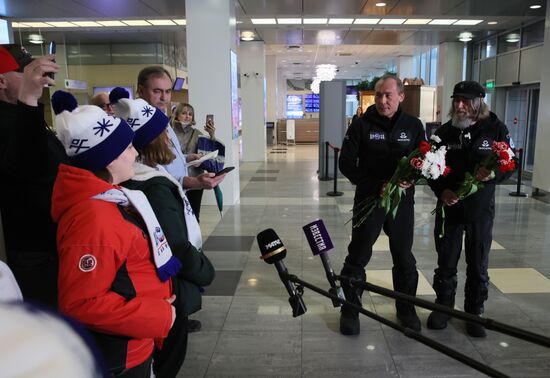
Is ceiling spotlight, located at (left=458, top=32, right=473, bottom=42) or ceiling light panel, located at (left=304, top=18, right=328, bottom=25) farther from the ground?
ceiling light panel, located at (left=304, top=18, right=328, bottom=25)

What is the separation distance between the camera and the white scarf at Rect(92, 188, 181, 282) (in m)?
1.35

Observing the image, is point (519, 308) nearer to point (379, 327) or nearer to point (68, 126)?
point (379, 327)

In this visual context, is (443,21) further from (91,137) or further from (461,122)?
(91,137)

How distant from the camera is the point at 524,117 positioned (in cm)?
1088

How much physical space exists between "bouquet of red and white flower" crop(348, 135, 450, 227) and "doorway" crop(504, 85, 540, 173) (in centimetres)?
905

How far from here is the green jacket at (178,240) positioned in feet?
5.22

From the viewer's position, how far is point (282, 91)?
30.3m

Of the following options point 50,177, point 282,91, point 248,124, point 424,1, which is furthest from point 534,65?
point 282,91

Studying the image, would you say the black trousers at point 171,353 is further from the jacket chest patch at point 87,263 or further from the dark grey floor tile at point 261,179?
the dark grey floor tile at point 261,179

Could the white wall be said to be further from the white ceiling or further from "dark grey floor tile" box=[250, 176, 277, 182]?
"dark grey floor tile" box=[250, 176, 277, 182]

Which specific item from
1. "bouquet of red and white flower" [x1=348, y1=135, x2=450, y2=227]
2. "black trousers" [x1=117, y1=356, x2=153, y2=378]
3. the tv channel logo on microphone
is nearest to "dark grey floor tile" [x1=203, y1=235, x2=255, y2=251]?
"bouquet of red and white flower" [x1=348, y1=135, x2=450, y2=227]

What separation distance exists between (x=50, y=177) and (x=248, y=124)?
1129 cm

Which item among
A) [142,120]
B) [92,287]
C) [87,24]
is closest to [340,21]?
[87,24]

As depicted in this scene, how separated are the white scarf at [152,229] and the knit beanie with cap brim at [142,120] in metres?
0.46
